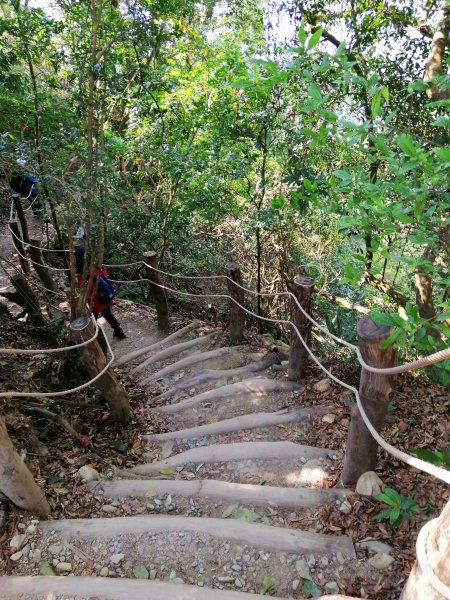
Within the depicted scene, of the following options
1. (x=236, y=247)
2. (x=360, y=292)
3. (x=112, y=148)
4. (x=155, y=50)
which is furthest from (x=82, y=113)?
(x=360, y=292)

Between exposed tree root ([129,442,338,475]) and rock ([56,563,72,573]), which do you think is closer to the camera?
rock ([56,563,72,573])

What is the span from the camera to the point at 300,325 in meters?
3.99

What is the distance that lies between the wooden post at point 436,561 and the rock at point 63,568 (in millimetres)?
1812

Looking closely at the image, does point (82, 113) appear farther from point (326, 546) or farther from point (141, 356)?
point (326, 546)

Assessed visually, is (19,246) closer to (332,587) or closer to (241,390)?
(241,390)

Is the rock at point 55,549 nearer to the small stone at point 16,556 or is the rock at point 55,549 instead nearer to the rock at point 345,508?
the small stone at point 16,556

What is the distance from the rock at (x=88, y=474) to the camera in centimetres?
298

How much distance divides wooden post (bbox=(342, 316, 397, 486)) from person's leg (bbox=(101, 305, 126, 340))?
12.0 feet

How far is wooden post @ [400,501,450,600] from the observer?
1.09m

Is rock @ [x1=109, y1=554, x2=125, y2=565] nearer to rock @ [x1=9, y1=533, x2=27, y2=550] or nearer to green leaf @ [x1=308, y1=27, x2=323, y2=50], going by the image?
rock @ [x1=9, y1=533, x2=27, y2=550]

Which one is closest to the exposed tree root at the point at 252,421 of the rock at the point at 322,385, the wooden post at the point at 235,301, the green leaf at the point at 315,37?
the rock at the point at 322,385

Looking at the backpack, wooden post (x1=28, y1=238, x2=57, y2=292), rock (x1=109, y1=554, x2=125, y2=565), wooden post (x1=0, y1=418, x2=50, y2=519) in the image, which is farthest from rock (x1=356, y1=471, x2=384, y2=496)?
wooden post (x1=28, y1=238, x2=57, y2=292)

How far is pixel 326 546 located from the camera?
2344mm

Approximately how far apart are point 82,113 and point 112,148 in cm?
104
